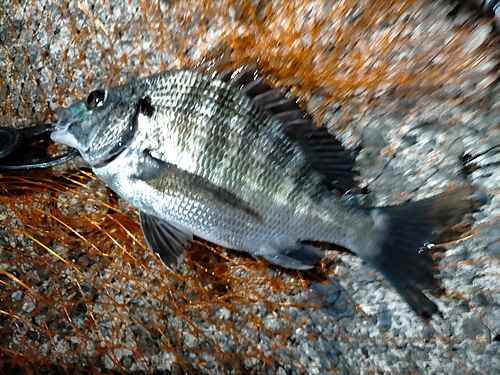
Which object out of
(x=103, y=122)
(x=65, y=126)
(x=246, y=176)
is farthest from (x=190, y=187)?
(x=65, y=126)

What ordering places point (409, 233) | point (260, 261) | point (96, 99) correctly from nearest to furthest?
point (409, 233)
point (96, 99)
point (260, 261)

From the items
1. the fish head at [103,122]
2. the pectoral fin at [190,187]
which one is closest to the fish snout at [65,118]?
the fish head at [103,122]

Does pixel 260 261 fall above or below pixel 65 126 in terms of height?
below

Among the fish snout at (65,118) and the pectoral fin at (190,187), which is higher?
the fish snout at (65,118)

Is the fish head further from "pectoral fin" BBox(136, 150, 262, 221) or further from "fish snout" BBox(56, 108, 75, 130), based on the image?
"pectoral fin" BBox(136, 150, 262, 221)

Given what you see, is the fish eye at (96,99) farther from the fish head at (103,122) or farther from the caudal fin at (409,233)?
the caudal fin at (409,233)

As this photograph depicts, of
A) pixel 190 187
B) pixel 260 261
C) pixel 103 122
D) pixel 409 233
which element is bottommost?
pixel 409 233

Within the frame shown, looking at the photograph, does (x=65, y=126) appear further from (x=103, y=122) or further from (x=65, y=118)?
(x=103, y=122)
